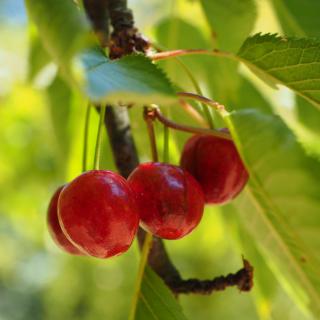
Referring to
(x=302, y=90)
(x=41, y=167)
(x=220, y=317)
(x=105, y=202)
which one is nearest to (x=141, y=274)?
(x=105, y=202)

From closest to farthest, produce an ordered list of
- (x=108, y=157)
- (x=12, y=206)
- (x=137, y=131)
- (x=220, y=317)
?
1. (x=137, y=131)
2. (x=108, y=157)
3. (x=12, y=206)
4. (x=220, y=317)

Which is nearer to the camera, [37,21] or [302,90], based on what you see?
[37,21]

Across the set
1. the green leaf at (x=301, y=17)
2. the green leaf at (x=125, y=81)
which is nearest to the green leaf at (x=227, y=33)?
the green leaf at (x=301, y=17)

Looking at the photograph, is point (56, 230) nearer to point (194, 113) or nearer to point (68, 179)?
point (194, 113)

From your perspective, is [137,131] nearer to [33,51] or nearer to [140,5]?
[33,51]

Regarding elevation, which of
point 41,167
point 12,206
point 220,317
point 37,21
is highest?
point 37,21

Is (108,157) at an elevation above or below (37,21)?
below
